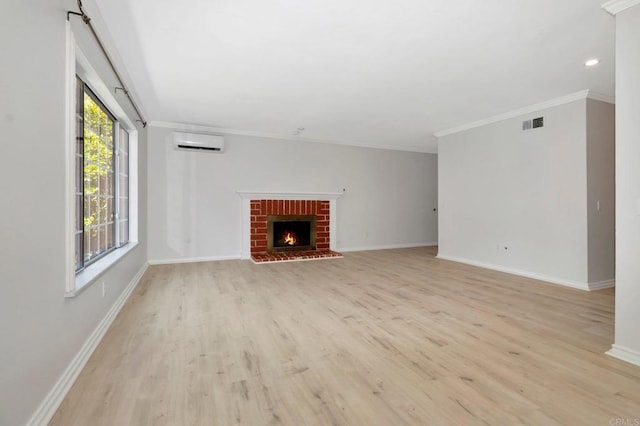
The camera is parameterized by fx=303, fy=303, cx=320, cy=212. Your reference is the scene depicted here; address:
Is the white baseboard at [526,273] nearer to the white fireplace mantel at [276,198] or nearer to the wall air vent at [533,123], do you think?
the wall air vent at [533,123]

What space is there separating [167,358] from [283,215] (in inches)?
170

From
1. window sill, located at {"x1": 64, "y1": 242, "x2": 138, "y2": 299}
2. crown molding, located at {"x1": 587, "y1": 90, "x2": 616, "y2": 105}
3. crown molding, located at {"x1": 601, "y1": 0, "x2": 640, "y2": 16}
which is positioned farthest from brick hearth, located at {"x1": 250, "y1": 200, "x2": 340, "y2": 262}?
crown molding, located at {"x1": 601, "y1": 0, "x2": 640, "y2": 16}

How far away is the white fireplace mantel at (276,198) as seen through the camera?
5.91m

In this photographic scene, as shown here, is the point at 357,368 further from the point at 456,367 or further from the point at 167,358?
the point at 167,358

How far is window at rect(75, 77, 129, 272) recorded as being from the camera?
7.92ft

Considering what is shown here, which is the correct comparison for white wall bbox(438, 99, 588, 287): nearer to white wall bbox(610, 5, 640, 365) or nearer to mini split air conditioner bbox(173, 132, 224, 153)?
white wall bbox(610, 5, 640, 365)

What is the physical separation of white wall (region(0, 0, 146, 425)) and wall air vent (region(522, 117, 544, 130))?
Answer: 17.3ft

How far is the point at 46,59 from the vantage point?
1.57 m

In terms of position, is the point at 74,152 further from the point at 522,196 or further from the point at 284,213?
the point at 522,196

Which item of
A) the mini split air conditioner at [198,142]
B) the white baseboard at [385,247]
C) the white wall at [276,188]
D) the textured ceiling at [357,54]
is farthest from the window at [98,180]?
the white baseboard at [385,247]

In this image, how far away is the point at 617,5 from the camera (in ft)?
7.00

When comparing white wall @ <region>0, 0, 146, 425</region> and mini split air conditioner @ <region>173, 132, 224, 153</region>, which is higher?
mini split air conditioner @ <region>173, 132, 224, 153</region>

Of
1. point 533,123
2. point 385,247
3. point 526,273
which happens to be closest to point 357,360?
point 526,273

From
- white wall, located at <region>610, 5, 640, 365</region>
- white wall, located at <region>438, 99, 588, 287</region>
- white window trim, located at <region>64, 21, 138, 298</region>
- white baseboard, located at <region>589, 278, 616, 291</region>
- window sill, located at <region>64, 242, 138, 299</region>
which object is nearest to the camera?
white window trim, located at <region>64, 21, 138, 298</region>
